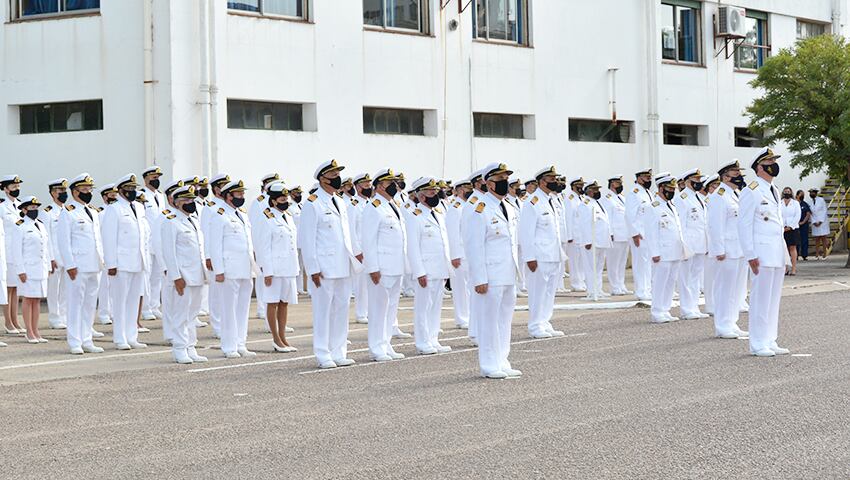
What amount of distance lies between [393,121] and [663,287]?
1155 cm

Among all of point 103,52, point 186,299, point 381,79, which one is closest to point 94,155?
point 103,52

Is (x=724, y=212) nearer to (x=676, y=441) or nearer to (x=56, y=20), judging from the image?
(x=676, y=441)

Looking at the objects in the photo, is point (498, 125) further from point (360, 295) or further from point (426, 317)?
point (426, 317)

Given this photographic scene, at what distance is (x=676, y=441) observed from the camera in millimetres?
8711

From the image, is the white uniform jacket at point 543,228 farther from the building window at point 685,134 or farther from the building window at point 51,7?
the building window at point 685,134

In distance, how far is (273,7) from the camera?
1024 inches

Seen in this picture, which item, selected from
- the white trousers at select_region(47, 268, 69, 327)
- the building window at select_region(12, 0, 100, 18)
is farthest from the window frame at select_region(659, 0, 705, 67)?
the white trousers at select_region(47, 268, 69, 327)

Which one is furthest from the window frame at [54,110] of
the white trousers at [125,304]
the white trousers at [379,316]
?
the white trousers at [379,316]

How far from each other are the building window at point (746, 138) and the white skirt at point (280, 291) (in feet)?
82.3

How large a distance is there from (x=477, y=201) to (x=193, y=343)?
3.97 meters

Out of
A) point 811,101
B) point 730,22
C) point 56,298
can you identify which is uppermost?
point 730,22

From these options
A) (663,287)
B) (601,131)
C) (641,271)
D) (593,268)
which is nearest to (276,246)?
(663,287)

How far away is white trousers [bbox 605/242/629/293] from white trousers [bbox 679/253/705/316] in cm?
511

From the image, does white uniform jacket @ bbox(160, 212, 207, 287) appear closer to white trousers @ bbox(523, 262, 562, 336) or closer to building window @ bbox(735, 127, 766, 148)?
white trousers @ bbox(523, 262, 562, 336)
